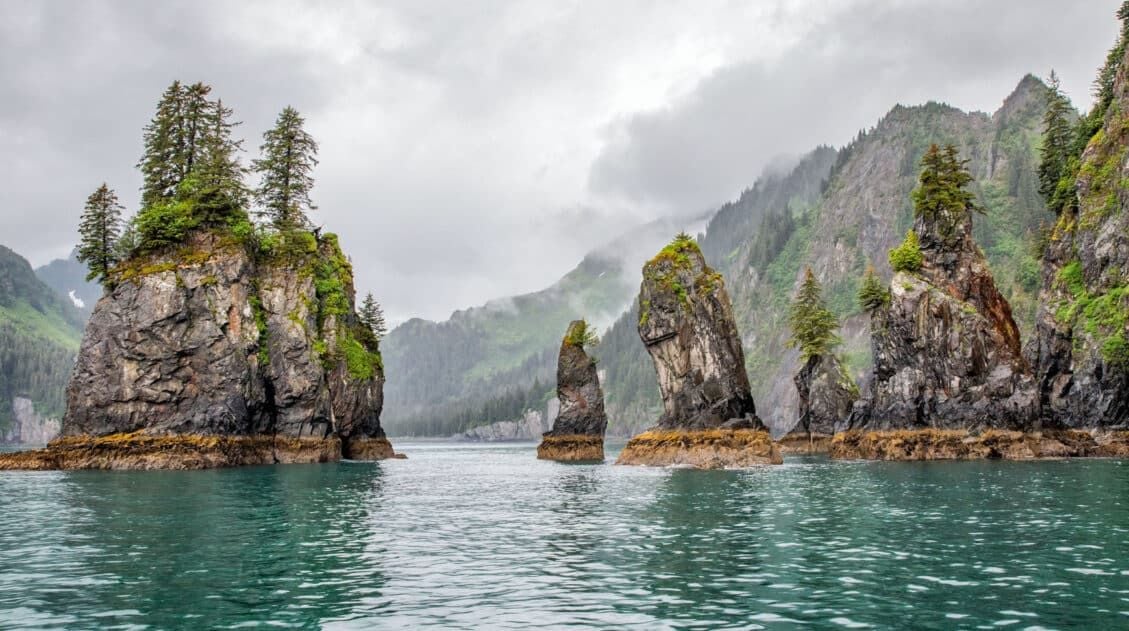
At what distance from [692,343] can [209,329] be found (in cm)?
4878

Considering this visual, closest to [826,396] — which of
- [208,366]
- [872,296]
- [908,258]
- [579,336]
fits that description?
[872,296]

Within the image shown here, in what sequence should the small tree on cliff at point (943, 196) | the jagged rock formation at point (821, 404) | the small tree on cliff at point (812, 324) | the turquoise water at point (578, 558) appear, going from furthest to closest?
1. the small tree on cliff at point (812, 324)
2. the jagged rock formation at point (821, 404)
3. the small tree on cliff at point (943, 196)
4. the turquoise water at point (578, 558)

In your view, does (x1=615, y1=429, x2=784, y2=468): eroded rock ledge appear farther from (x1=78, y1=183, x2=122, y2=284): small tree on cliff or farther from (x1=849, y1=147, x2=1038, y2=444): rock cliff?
(x1=78, y1=183, x2=122, y2=284): small tree on cliff

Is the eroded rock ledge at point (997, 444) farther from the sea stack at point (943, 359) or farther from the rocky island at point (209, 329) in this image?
the rocky island at point (209, 329)

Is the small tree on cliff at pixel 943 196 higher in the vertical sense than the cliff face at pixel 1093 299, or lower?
higher

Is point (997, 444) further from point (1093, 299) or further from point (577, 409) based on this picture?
point (577, 409)

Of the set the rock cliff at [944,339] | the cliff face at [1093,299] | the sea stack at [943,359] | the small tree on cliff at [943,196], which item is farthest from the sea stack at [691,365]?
the cliff face at [1093,299]

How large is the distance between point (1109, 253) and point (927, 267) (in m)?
16.7

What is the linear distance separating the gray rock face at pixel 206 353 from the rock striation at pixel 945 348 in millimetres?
61919

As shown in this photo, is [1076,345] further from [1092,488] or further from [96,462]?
[96,462]

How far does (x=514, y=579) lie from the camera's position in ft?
71.7

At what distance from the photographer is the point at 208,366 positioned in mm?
81250

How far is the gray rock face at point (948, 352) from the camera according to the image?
79250 millimetres

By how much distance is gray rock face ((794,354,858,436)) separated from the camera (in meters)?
120
